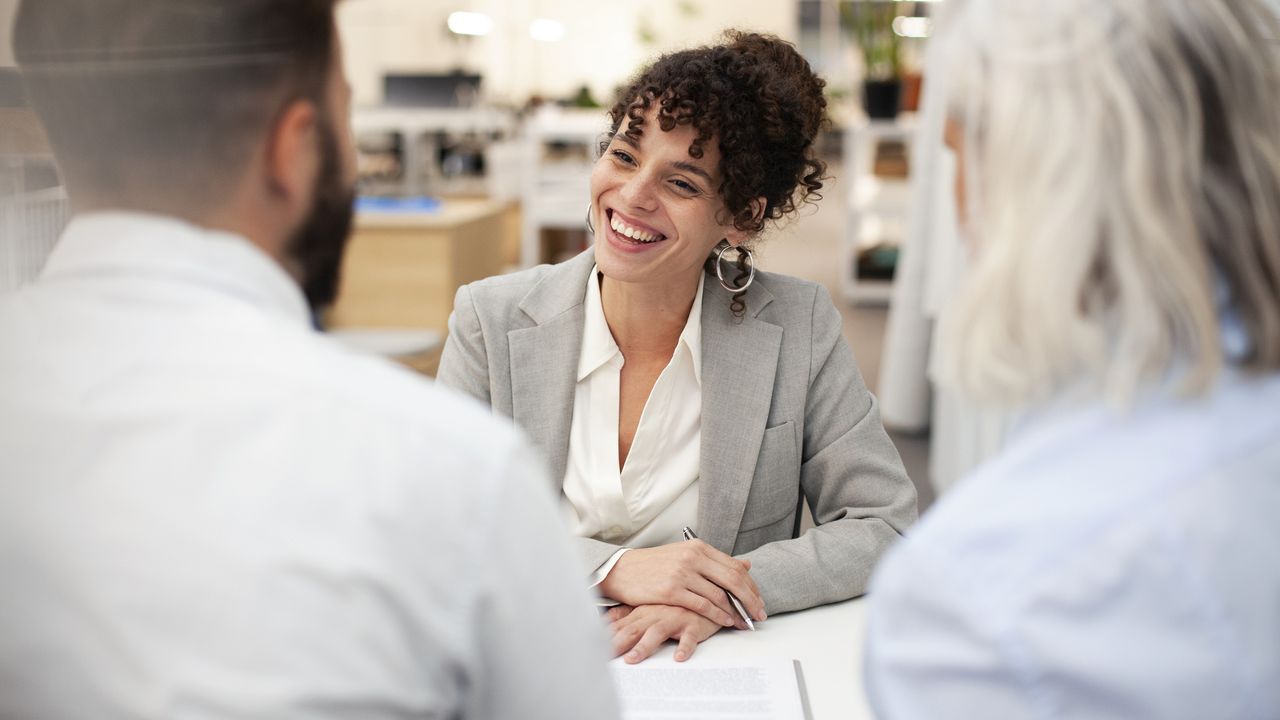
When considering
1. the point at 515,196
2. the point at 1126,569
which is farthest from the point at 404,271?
the point at 1126,569

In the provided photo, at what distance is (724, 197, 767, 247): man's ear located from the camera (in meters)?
1.62

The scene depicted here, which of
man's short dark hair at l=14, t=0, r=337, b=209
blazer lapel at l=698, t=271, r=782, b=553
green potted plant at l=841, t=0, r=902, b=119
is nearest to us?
A: man's short dark hair at l=14, t=0, r=337, b=209

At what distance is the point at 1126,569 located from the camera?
681 mm

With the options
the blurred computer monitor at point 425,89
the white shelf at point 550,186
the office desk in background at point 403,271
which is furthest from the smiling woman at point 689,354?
the blurred computer monitor at point 425,89

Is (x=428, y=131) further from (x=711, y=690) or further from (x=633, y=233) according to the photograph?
(x=711, y=690)

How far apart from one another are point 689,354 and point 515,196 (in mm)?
6008

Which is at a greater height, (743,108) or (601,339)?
(743,108)

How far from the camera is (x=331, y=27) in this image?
71cm

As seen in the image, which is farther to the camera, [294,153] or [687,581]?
[687,581]

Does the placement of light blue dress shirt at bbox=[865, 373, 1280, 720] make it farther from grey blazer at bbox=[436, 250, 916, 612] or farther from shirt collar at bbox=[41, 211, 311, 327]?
grey blazer at bbox=[436, 250, 916, 612]

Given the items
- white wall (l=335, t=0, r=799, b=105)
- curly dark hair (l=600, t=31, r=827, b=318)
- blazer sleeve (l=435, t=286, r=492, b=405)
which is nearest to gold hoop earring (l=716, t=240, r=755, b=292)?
curly dark hair (l=600, t=31, r=827, b=318)

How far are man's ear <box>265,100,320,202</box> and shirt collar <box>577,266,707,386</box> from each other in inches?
34.2

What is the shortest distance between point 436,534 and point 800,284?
110 cm

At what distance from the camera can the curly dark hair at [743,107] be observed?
153 centimetres
